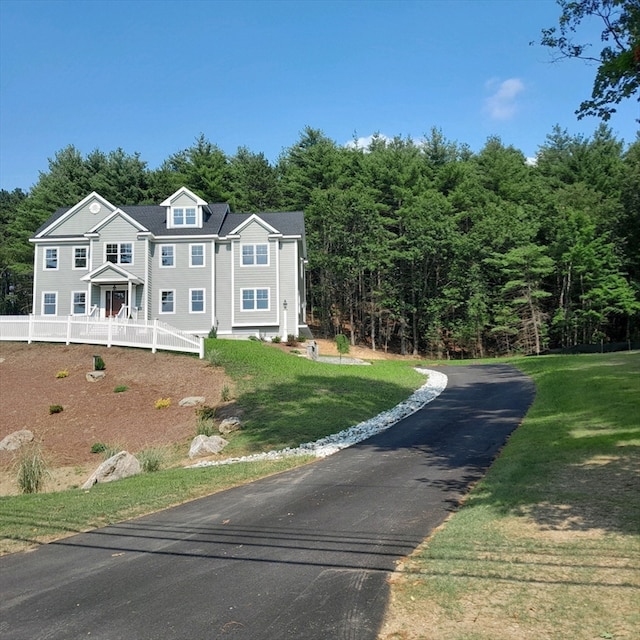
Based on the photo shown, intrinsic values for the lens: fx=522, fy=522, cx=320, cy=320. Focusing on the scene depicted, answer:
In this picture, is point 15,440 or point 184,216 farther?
point 184,216

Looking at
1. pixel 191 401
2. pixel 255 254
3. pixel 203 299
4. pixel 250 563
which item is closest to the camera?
pixel 250 563

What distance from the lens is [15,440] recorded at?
14.8 metres

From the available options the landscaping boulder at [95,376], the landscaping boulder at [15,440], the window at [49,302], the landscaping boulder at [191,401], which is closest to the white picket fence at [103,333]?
the landscaping boulder at [95,376]

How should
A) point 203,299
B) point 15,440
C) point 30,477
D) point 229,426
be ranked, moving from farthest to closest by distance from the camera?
point 203,299 → point 15,440 → point 229,426 → point 30,477

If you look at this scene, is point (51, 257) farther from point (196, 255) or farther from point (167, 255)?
point (196, 255)

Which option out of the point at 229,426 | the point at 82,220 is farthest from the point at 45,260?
the point at 229,426

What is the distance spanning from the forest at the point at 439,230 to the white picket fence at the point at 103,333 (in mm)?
23461

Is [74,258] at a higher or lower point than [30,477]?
higher

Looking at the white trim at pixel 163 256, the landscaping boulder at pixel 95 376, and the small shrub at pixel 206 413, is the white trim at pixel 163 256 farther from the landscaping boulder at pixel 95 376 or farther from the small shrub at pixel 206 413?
the small shrub at pixel 206 413

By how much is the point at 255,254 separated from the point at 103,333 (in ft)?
36.1

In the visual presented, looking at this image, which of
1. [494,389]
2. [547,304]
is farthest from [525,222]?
[494,389]

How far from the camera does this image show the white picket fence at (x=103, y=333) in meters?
22.0

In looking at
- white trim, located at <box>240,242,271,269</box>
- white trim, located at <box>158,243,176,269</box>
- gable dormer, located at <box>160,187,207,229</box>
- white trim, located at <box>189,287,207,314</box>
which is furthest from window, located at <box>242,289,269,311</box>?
gable dormer, located at <box>160,187,207,229</box>

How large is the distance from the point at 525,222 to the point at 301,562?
42410mm
